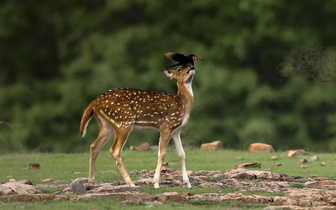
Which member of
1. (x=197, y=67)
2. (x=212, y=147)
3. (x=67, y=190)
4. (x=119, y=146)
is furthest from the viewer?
(x=197, y=67)

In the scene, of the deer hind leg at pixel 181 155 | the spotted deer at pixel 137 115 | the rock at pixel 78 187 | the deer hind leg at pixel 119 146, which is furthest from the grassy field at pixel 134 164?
the rock at pixel 78 187

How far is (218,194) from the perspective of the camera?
9.41 metres

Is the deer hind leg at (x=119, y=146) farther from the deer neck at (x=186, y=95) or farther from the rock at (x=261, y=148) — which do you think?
the rock at (x=261, y=148)

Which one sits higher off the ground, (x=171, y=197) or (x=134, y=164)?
(x=134, y=164)

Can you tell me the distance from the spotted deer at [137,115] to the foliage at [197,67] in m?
9.79

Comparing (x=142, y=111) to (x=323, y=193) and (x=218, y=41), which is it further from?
(x=218, y=41)

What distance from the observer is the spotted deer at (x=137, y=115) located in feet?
33.6

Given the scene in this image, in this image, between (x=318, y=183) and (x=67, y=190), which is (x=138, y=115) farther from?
(x=318, y=183)

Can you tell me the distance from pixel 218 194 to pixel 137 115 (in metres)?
1.87

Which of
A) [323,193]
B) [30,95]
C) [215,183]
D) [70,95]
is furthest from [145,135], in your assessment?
[323,193]

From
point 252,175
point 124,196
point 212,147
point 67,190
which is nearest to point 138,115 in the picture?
point 67,190

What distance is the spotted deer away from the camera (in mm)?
10234

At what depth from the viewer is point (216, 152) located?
16.3m

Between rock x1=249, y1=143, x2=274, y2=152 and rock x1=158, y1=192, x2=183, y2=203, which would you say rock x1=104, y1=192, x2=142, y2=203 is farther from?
rock x1=249, y1=143, x2=274, y2=152
